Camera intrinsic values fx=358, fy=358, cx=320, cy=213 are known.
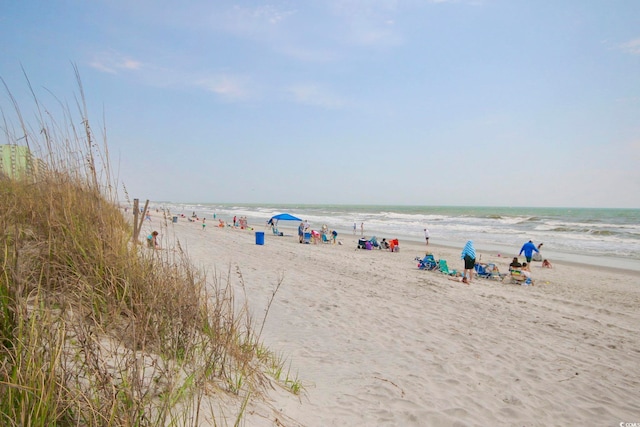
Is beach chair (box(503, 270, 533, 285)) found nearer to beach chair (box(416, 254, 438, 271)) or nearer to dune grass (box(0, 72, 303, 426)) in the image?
beach chair (box(416, 254, 438, 271))

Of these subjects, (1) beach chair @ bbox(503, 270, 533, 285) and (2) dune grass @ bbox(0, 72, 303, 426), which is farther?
(1) beach chair @ bbox(503, 270, 533, 285)

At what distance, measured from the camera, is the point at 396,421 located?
A: 2.92m

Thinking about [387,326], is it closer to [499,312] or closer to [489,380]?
[489,380]

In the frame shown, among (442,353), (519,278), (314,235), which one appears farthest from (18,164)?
(314,235)

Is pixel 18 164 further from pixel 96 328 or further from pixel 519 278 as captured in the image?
pixel 519 278

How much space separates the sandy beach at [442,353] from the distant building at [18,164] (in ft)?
4.36

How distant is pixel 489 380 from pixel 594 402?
1023mm

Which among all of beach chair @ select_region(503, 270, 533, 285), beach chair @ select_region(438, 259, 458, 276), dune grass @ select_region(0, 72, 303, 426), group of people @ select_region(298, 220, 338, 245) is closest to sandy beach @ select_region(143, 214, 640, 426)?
dune grass @ select_region(0, 72, 303, 426)

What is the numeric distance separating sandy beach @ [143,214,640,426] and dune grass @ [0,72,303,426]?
0.38 meters

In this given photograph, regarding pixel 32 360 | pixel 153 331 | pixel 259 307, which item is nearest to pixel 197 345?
pixel 153 331

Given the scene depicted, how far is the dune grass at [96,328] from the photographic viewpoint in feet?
4.99

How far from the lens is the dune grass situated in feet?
4.99

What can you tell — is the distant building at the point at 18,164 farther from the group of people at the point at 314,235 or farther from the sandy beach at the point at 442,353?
the group of people at the point at 314,235

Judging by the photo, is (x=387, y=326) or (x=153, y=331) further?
(x=387, y=326)
